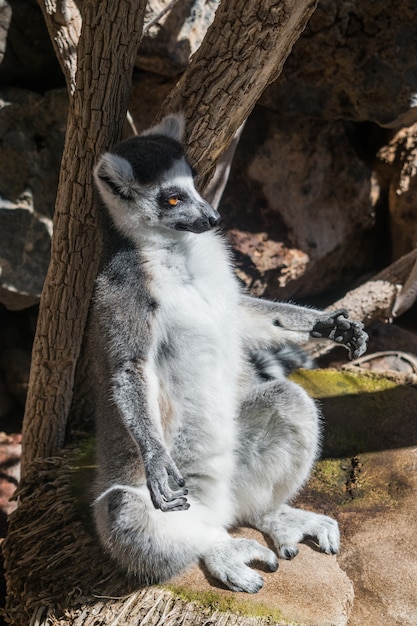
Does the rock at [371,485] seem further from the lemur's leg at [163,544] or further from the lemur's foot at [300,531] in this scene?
the lemur's leg at [163,544]

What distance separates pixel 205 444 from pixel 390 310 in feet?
6.99

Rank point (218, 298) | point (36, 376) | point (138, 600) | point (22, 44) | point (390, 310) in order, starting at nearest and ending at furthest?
point (138, 600) < point (218, 298) < point (36, 376) < point (22, 44) < point (390, 310)

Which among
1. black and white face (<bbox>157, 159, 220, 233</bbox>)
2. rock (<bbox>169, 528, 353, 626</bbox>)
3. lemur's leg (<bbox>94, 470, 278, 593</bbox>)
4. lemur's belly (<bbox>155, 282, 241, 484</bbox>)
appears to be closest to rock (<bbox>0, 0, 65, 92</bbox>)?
black and white face (<bbox>157, 159, 220, 233</bbox>)

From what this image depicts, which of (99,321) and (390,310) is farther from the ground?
(390,310)

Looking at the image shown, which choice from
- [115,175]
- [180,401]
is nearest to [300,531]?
[180,401]

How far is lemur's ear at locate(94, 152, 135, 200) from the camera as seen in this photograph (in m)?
2.32

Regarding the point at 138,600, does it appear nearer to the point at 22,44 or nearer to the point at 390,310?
the point at 390,310

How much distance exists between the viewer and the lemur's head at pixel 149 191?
236 centimetres

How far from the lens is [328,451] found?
3.34 metres

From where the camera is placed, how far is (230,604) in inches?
90.9

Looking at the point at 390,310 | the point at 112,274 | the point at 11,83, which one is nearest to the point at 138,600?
the point at 112,274

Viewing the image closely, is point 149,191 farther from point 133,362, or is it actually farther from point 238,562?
point 238,562

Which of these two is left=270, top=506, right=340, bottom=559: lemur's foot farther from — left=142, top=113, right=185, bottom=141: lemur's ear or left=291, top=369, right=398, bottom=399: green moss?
left=142, top=113, right=185, bottom=141: lemur's ear

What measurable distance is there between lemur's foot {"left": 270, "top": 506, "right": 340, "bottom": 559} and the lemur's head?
124 cm
